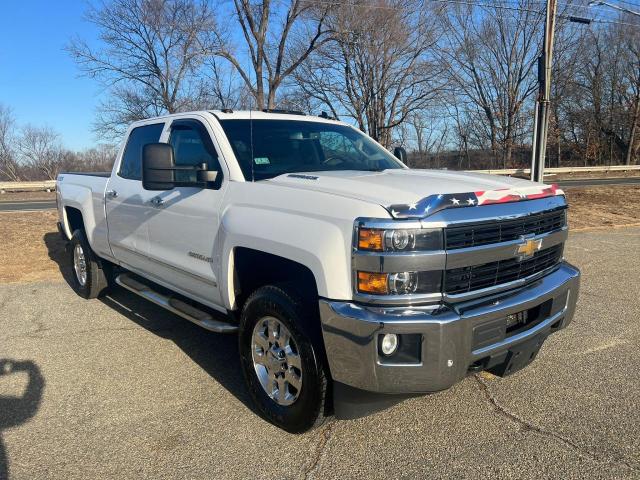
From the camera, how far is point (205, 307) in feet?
13.6

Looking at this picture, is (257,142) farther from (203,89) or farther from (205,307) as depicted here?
(203,89)

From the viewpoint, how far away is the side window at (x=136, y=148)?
473cm

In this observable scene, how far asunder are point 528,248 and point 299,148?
1.94 meters

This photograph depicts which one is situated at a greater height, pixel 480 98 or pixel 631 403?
pixel 480 98

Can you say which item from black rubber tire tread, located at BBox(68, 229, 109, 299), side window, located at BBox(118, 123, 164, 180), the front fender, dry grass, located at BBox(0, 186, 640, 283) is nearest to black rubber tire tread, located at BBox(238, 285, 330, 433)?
the front fender

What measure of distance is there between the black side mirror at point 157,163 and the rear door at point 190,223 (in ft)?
0.99

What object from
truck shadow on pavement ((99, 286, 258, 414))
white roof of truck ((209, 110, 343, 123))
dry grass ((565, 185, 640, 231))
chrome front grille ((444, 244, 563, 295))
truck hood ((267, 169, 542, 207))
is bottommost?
dry grass ((565, 185, 640, 231))

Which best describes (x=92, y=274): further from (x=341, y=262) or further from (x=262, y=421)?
(x=341, y=262)

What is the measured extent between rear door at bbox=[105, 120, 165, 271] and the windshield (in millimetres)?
1086

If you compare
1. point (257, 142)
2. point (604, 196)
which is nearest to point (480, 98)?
point (604, 196)

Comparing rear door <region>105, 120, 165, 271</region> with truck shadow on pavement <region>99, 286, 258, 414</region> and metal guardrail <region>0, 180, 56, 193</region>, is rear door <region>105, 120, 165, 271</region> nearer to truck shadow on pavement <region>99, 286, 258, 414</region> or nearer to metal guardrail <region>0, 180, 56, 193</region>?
truck shadow on pavement <region>99, 286, 258, 414</region>

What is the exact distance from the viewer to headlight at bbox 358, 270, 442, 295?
2477 mm

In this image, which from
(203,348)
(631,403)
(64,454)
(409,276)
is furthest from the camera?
(203,348)

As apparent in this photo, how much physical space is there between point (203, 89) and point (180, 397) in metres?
27.5
